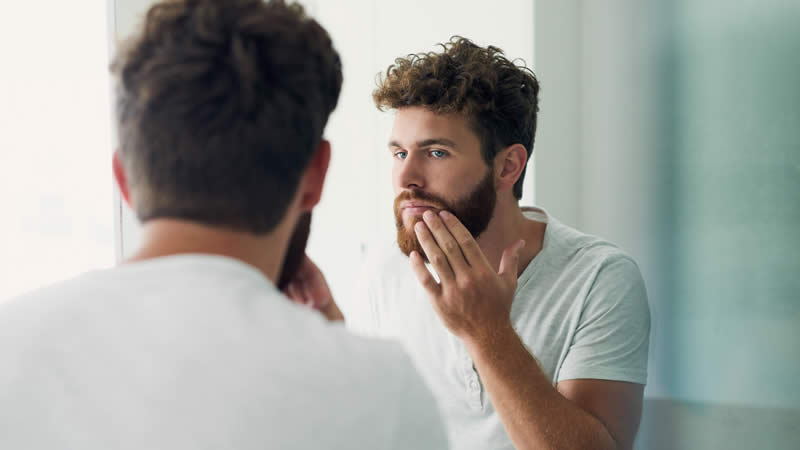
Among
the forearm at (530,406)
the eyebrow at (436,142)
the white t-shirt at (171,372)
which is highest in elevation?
the eyebrow at (436,142)

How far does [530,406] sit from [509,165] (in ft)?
1.59

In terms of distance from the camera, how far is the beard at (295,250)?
0.66 m

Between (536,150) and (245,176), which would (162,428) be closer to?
(245,176)

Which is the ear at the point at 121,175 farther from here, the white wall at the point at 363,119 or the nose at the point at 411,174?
the white wall at the point at 363,119

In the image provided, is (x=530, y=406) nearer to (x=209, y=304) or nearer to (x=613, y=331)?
(x=613, y=331)

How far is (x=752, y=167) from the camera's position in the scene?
1.27m

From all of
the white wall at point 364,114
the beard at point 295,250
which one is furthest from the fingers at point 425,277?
the white wall at point 364,114

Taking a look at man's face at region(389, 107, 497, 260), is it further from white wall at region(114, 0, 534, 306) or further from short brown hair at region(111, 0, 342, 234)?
short brown hair at region(111, 0, 342, 234)

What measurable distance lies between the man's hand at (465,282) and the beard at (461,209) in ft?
0.21

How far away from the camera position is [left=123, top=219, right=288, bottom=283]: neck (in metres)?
0.50

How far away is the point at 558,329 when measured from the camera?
121 cm

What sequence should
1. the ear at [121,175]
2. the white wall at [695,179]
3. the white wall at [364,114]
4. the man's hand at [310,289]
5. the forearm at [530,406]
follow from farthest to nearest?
1. the white wall at [364,114]
2. the white wall at [695,179]
3. the forearm at [530,406]
4. the man's hand at [310,289]
5. the ear at [121,175]

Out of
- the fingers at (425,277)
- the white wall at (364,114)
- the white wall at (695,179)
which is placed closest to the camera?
the fingers at (425,277)

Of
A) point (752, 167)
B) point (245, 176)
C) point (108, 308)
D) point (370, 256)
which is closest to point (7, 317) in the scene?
point (108, 308)
